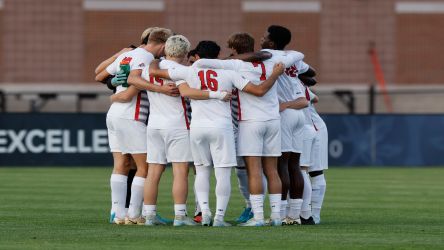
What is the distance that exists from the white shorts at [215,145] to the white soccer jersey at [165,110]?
0.35 metres

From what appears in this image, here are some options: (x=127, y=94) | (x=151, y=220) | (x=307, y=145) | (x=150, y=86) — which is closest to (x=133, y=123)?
(x=127, y=94)

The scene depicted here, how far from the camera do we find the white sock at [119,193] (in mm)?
15094

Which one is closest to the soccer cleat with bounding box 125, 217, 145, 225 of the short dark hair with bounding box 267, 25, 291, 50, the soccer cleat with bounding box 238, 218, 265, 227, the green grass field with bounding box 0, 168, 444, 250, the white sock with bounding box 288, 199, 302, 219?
the green grass field with bounding box 0, 168, 444, 250

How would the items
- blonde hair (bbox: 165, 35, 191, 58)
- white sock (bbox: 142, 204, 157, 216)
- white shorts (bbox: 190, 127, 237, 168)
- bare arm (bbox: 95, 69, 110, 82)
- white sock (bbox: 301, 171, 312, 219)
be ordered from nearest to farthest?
white shorts (bbox: 190, 127, 237, 168), blonde hair (bbox: 165, 35, 191, 58), white sock (bbox: 142, 204, 157, 216), white sock (bbox: 301, 171, 312, 219), bare arm (bbox: 95, 69, 110, 82)

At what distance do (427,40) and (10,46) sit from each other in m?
14.7

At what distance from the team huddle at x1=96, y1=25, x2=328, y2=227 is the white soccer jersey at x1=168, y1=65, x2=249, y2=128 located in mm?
11

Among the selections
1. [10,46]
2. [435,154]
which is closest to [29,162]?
[435,154]

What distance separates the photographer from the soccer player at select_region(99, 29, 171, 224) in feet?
48.9

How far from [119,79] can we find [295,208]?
2476 millimetres

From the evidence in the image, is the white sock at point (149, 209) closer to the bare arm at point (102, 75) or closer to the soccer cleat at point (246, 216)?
the soccer cleat at point (246, 216)

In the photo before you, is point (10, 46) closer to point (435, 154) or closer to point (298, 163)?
point (435, 154)

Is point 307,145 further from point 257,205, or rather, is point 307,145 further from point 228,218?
point 228,218

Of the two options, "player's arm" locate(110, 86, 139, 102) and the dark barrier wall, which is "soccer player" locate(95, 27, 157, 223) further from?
the dark barrier wall

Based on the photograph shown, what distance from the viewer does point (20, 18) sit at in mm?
45031
